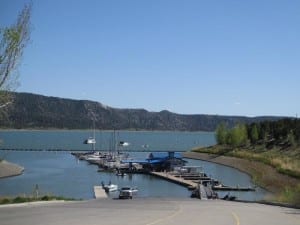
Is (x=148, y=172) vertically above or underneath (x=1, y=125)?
underneath

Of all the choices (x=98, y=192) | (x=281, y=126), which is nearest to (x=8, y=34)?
(x=98, y=192)

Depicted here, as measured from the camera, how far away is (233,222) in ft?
70.8

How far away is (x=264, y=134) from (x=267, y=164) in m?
44.9

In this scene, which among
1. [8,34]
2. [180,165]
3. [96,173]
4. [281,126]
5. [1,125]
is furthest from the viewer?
[281,126]

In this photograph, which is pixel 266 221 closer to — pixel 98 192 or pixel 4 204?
pixel 4 204

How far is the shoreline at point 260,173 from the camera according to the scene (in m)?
72.5

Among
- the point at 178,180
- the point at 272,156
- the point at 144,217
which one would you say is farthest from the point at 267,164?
the point at 144,217

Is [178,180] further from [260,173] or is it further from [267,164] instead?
[267,164]

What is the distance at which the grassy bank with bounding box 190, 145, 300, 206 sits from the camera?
70994 mm

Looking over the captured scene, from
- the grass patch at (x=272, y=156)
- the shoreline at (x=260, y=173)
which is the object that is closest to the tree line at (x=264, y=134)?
the grass patch at (x=272, y=156)

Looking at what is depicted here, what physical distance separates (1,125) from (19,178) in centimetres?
7078

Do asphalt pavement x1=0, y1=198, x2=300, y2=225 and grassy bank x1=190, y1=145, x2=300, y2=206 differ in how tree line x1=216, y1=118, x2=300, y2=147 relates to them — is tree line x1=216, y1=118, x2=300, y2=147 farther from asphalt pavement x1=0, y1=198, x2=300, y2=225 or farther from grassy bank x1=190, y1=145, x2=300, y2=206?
asphalt pavement x1=0, y1=198, x2=300, y2=225

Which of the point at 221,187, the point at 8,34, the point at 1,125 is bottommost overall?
the point at 221,187

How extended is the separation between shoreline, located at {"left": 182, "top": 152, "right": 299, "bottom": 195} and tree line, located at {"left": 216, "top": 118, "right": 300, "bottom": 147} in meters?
7.87
